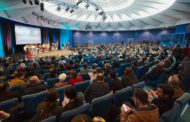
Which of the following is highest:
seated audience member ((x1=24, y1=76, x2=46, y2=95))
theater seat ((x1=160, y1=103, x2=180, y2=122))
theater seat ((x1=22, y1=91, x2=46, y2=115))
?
theater seat ((x1=160, y1=103, x2=180, y2=122))

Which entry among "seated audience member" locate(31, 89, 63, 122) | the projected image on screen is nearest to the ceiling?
the projected image on screen

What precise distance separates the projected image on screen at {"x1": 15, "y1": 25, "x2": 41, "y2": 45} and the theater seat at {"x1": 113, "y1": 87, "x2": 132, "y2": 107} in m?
14.7

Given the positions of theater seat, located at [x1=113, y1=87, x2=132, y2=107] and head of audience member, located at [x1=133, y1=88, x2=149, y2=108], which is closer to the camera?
head of audience member, located at [x1=133, y1=88, x2=149, y2=108]

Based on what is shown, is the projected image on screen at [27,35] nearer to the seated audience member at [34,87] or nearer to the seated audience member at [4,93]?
the seated audience member at [34,87]

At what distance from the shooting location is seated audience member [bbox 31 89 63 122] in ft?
7.97

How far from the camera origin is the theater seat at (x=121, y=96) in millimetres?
3121

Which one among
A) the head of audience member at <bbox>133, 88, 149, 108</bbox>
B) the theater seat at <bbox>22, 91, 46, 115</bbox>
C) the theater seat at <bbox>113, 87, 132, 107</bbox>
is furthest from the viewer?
the theater seat at <bbox>22, 91, 46, 115</bbox>

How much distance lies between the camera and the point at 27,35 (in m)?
17.4

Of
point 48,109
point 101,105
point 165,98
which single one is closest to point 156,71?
point 165,98

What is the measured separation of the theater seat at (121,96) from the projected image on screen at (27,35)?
1469cm

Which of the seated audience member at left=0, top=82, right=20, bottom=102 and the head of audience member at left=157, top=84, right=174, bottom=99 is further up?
the head of audience member at left=157, top=84, right=174, bottom=99

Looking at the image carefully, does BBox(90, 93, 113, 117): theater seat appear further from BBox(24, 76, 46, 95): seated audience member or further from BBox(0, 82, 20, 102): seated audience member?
BBox(0, 82, 20, 102): seated audience member

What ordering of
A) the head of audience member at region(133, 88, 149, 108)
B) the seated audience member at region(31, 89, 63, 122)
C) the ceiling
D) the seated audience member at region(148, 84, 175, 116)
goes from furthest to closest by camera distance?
the ceiling → the seated audience member at region(148, 84, 175, 116) → the seated audience member at region(31, 89, 63, 122) → the head of audience member at region(133, 88, 149, 108)

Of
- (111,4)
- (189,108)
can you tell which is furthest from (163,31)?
(189,108)
